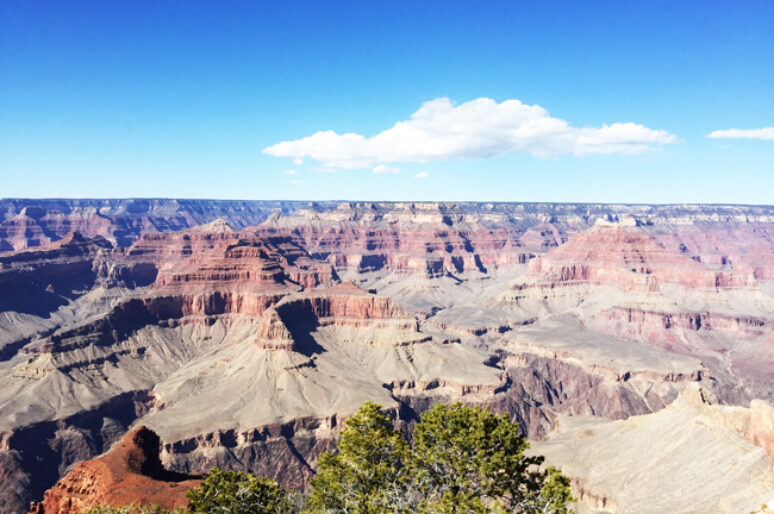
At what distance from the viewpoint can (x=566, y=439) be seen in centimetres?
9631

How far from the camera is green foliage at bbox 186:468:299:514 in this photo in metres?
33.4

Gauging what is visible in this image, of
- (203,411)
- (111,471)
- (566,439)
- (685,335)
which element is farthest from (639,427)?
(685,335)

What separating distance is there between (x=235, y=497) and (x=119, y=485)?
67.4 feet

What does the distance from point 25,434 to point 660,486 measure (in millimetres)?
120217

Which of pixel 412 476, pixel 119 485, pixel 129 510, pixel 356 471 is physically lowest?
pixel 119 485

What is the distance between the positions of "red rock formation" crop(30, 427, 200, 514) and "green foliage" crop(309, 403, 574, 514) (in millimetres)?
18341

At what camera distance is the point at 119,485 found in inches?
1863

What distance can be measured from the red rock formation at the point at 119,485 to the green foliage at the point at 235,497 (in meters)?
11.8

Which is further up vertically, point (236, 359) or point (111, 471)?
point (111, 471)

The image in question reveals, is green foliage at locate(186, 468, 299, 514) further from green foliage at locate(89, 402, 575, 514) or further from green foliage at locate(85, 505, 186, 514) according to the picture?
green foliage at locate(85, 505, 186, 514)

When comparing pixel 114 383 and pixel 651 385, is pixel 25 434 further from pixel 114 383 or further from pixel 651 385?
pixel 651 385

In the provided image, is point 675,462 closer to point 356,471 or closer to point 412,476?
point 412,476

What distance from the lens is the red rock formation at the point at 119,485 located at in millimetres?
44969

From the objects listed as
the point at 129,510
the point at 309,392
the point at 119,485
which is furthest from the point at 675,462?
the point at 309,392
